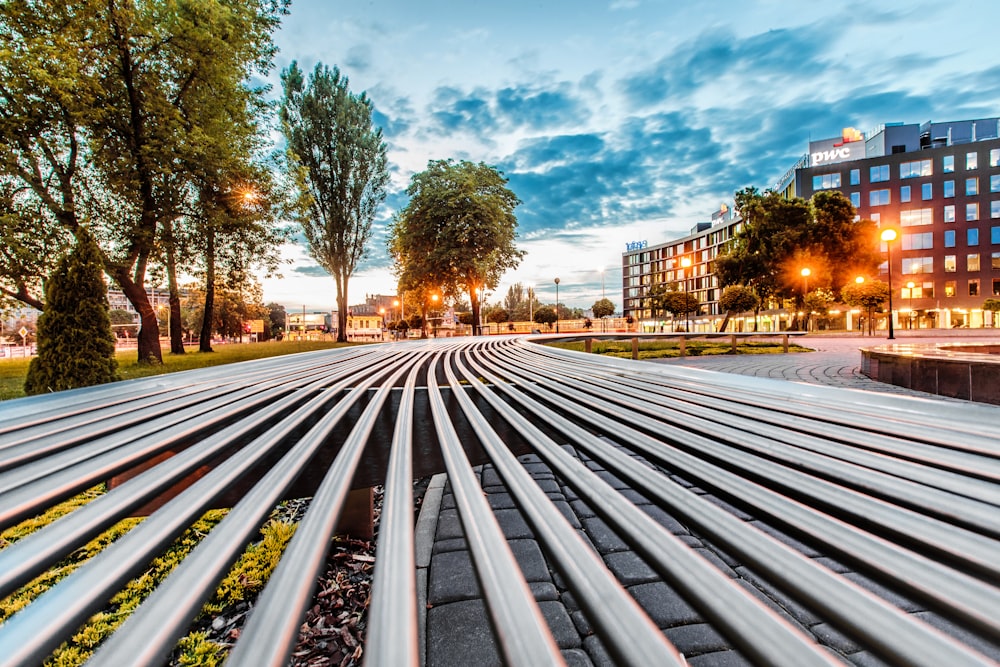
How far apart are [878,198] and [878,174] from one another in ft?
8.17

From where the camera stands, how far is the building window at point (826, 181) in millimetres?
42062

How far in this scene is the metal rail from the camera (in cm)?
42

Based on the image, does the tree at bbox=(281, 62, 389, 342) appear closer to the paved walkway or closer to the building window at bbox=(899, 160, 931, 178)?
the paved walkway

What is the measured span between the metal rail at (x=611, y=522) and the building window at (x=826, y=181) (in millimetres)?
53833

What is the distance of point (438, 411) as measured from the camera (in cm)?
146

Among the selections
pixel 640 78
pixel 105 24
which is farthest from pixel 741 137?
pixel 105 24

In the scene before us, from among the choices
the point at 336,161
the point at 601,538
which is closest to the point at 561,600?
the point at 601,538

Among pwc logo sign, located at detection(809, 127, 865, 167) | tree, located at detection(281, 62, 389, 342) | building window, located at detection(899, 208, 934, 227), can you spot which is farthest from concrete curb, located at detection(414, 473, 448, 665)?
pwc logo sign, located at detection(809, 127, 865, 167)

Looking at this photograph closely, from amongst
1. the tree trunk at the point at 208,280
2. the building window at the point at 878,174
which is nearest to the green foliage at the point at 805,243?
the building window at the point at 878,174

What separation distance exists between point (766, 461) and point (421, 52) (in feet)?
69.8

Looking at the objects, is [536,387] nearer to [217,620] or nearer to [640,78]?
[217,620]

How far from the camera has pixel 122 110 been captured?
8922 mm

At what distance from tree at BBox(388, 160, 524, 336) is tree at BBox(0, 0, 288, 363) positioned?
26.2 feet

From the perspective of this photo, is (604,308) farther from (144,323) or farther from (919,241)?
(144,323)
